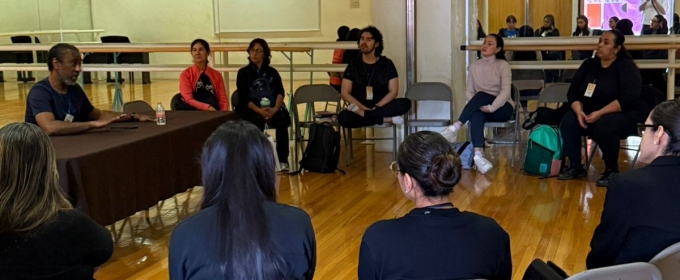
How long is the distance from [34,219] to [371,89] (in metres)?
4.87

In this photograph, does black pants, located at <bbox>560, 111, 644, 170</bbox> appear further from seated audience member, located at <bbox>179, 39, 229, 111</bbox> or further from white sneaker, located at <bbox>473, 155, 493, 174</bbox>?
seated audience member, located at <bbox>179, 39, 229, 111</bbox>

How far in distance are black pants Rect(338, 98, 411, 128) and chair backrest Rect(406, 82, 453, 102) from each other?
0.30 meters

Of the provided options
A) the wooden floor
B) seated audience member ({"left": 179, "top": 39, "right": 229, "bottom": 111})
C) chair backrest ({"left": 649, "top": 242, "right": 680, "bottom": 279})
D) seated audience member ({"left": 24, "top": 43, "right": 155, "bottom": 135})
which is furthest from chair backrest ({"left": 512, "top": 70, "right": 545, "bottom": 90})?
chair backrest ({"left": 649, "top": 242, "right": 680, "bottom": 279})

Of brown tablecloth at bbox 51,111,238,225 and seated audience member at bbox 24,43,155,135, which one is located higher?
seated audience member at bbox 24,43,155,135

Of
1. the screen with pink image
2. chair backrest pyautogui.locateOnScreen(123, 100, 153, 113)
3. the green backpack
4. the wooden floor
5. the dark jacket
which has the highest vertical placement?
the screen with pink image

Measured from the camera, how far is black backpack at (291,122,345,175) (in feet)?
21.6

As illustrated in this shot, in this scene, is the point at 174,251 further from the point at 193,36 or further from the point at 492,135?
the point at 193,36

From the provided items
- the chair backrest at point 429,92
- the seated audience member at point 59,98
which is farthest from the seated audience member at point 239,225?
the chair backrest at point 429,92

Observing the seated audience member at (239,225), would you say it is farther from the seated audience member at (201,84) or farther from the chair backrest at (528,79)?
the chair backrest at (528,79)

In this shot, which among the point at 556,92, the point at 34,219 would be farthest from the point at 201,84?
the point at 34,219

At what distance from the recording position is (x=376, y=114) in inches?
263

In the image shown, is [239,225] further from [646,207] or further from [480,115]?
[480,115]

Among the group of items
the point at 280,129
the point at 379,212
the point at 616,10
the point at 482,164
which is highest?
the point at 616,10

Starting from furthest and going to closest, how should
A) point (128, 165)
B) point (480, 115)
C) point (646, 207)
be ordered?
point (480, 115) < point (128, 165) < point (646, 207)
